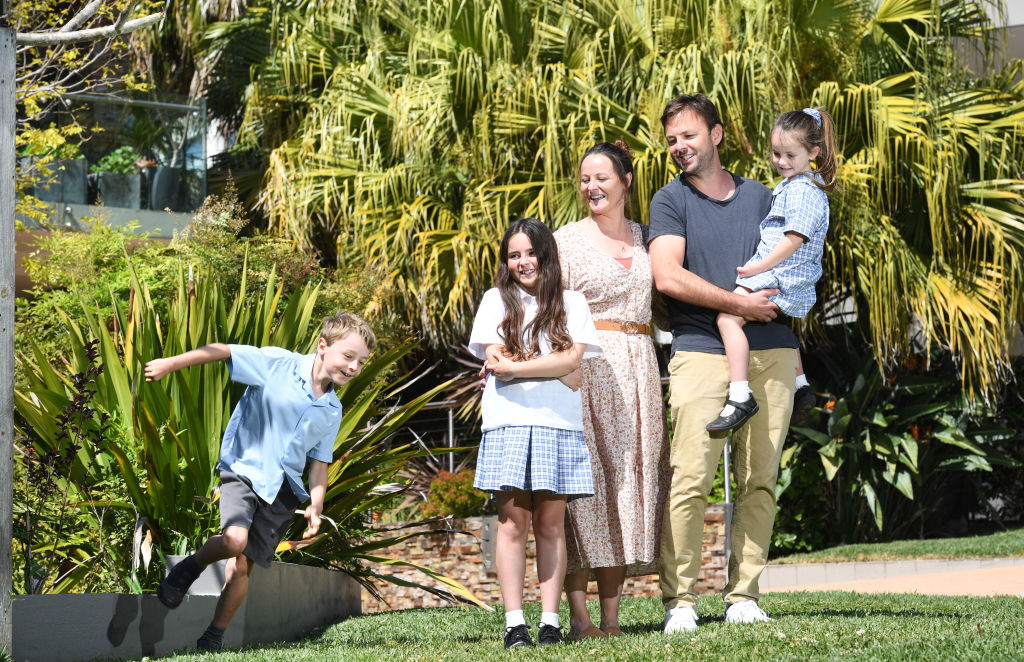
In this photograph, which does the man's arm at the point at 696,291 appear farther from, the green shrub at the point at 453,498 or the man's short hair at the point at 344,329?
the green shrub at the point at 453,498

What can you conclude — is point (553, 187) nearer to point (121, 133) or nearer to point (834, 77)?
point (834, 77)

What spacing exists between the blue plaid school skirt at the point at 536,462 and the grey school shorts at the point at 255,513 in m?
0.77

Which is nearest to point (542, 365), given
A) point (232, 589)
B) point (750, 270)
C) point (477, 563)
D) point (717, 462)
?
point (717, 462)

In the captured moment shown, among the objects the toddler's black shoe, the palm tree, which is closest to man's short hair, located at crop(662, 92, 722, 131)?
the toddler's black shoe

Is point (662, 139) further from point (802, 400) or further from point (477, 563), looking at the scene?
point (802, 400)

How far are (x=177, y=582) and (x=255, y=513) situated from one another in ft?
1.18

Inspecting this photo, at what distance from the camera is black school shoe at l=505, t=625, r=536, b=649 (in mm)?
3711

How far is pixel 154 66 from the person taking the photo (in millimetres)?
15961

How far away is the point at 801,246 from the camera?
4.13 m

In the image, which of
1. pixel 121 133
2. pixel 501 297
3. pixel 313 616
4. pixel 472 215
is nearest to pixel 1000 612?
pixel 501 297

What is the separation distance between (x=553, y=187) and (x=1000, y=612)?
5.67 meters

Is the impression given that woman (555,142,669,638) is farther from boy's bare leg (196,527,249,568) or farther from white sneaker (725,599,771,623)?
boy's bare leg (196,527,249,568)

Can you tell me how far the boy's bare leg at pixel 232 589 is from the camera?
4.11 meters

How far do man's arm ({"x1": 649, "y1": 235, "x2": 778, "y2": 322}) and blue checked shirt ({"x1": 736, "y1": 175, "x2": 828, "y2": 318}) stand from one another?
0.15 ft
